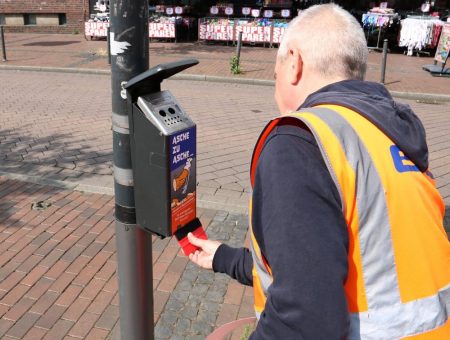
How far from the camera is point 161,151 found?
153 centimetres

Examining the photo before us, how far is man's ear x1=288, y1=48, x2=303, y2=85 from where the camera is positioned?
1.29m

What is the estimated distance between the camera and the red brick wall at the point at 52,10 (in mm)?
20656

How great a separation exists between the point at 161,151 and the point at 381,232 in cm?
73

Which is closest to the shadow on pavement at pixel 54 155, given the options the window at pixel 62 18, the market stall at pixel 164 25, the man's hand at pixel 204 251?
the man's hand at pixel 204 251

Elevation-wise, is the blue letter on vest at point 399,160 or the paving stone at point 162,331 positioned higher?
the blue letter on vest at point 399,160

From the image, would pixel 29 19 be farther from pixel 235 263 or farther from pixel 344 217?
pixel 344 217

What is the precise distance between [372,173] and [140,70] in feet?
3.13

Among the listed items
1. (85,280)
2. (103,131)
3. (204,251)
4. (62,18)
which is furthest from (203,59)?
(204,251)

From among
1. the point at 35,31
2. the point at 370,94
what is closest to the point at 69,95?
the point at 370,94

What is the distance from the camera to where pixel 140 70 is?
5.61ft

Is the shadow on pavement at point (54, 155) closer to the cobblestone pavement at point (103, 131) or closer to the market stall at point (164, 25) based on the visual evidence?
the cobblestone pavement at point (103, 131)

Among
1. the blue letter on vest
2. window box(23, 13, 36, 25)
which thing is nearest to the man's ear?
the blue letter on vest

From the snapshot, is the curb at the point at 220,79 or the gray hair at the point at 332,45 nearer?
the gray hair at the point at 332,45

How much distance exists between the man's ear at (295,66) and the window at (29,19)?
22778 mm
